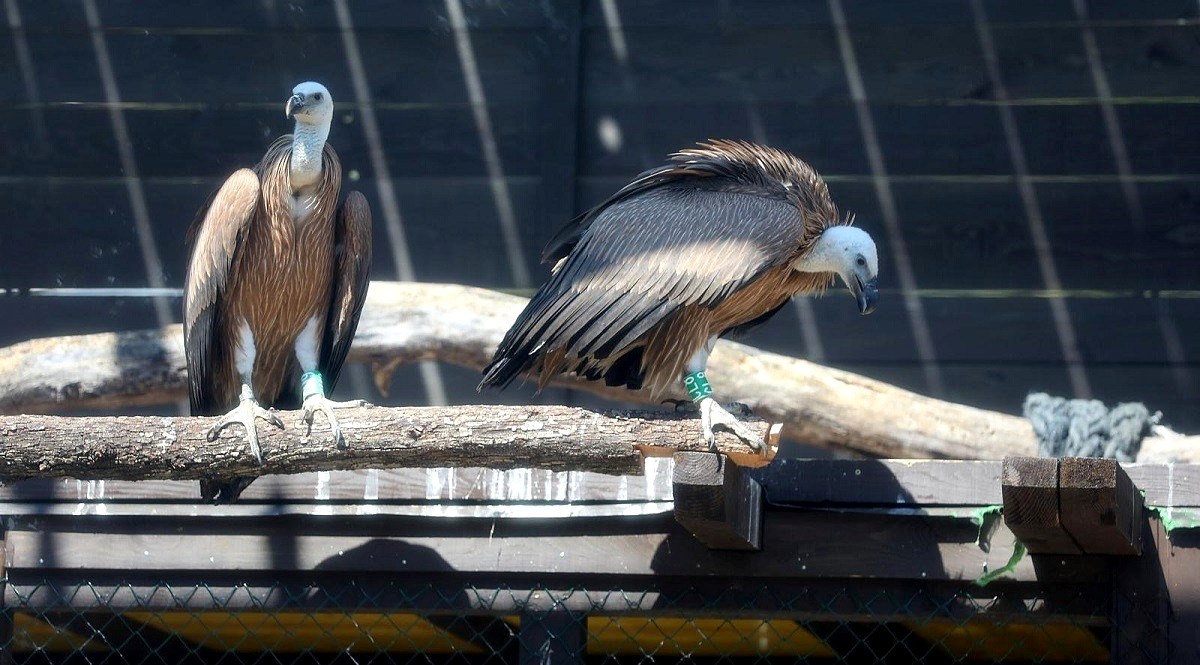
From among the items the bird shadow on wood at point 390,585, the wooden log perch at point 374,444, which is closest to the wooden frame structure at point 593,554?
the bird shadow on wood at point 390,585

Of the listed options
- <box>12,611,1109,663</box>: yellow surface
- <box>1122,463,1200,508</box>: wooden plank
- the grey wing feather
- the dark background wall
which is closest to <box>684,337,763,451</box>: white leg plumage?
the grey wing feather

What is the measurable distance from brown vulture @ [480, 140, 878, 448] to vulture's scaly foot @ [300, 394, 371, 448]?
1.25 ft

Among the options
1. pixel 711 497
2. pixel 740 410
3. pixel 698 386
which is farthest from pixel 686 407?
pixel 711 497

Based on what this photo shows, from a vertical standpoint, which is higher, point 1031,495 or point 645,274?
point 645,274

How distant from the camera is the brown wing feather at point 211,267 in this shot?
173 inches

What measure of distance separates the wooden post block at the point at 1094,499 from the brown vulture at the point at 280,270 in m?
2.06

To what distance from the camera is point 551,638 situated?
3.84 m

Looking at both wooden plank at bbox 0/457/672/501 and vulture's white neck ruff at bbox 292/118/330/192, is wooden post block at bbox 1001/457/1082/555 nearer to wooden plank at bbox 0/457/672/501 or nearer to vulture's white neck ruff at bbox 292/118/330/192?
wooden plank at bbox 0/457/672/501

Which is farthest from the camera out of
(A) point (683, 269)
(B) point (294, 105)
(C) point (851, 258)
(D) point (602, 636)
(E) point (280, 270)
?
(D) point (602, 636)

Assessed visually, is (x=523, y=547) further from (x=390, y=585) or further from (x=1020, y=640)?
(x=1020, y=640)

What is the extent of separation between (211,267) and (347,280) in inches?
15.8

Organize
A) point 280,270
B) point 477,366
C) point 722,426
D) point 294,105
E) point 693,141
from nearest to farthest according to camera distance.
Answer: point 722,426 < point 294,105 < point 280,270 < point 477,366 < point 693,141

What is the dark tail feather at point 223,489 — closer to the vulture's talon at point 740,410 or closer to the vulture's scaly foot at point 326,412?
the vulture's scaly foot at point 326,412

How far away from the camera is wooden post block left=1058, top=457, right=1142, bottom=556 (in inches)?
125
